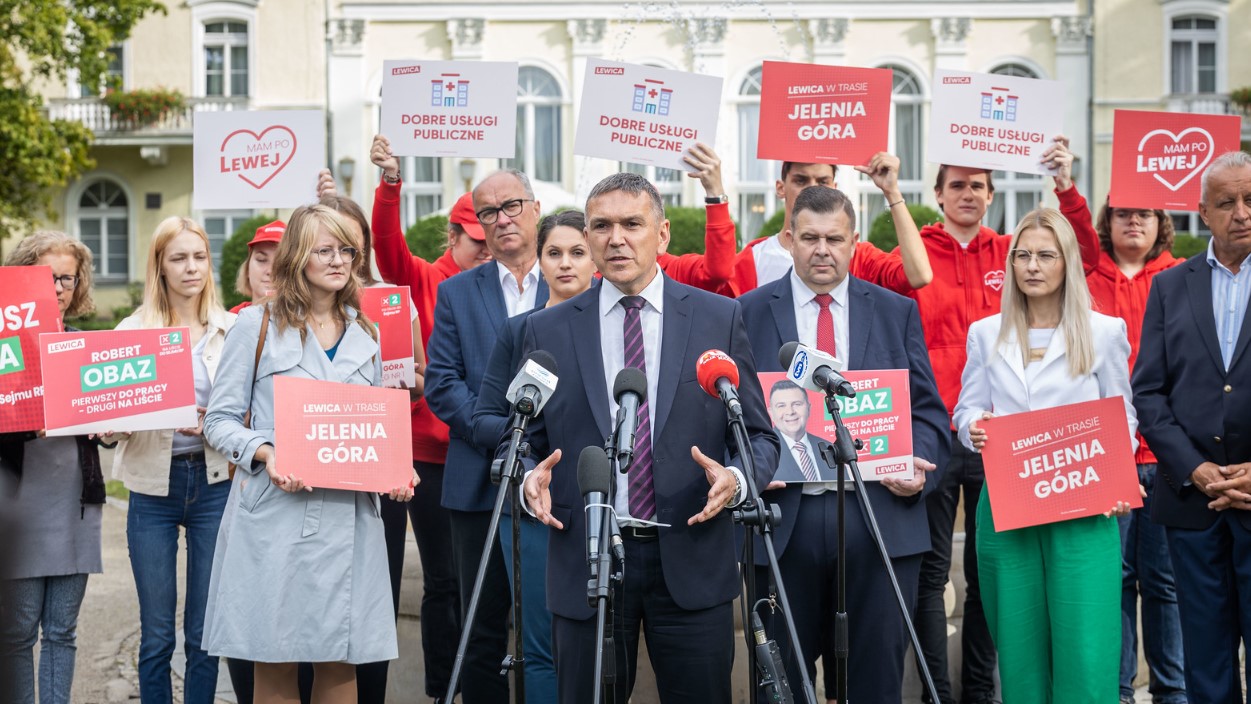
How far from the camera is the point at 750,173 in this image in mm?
30609

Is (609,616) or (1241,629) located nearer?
(609,616)

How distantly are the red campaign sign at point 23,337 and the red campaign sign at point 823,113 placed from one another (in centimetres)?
304

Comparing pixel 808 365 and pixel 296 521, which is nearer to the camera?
pixel 808 365

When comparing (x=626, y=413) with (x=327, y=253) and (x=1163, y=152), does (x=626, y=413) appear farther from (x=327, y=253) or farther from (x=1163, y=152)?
(x=1163, y=152)

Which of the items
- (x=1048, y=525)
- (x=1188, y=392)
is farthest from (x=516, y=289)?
(x=1188, y=392)

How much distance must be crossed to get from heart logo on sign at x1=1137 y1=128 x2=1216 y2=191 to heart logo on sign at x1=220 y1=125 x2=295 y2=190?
161 inches

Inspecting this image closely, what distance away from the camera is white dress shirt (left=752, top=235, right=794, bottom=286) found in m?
5.70

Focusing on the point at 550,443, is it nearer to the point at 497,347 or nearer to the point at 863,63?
the point at 497,347

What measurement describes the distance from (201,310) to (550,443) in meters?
2.17

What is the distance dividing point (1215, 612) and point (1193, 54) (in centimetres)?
2908

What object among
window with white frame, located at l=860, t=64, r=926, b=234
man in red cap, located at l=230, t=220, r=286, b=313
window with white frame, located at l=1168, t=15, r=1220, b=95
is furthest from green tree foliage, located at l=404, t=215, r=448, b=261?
man in red cap, located at l=230, t=220, r=286, b=313

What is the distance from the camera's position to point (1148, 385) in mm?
5000

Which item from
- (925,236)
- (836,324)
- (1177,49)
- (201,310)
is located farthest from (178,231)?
(1177,49)

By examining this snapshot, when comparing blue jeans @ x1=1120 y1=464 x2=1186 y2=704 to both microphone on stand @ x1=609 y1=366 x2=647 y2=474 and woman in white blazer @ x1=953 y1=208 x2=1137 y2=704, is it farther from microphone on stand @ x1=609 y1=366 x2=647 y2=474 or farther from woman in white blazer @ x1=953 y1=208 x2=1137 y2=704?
microphone on stand @ x1=609 y1=366 x2=647 y2=474
